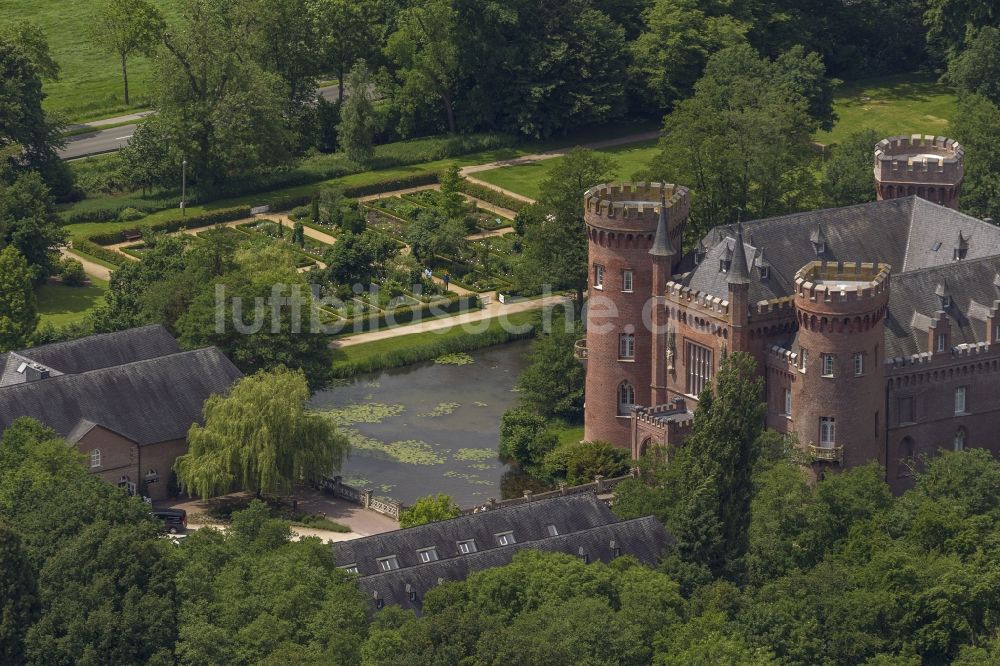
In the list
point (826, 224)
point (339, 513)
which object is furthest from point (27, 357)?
point (826, 224)

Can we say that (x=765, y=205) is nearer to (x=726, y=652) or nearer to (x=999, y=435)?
(x=999, y=435)

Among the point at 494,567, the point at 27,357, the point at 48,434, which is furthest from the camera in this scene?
the point at 27,357

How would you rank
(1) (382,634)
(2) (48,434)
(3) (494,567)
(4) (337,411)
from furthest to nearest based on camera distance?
(4) (337,411) → (2) (48,434) → (3) (494,567) → (1) (382,634)

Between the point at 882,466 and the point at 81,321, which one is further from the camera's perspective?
the point at 81,321

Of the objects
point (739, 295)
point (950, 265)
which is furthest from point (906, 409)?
point (739, 295)

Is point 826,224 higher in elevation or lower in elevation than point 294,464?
higher

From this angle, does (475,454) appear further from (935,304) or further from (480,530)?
(935,304)
